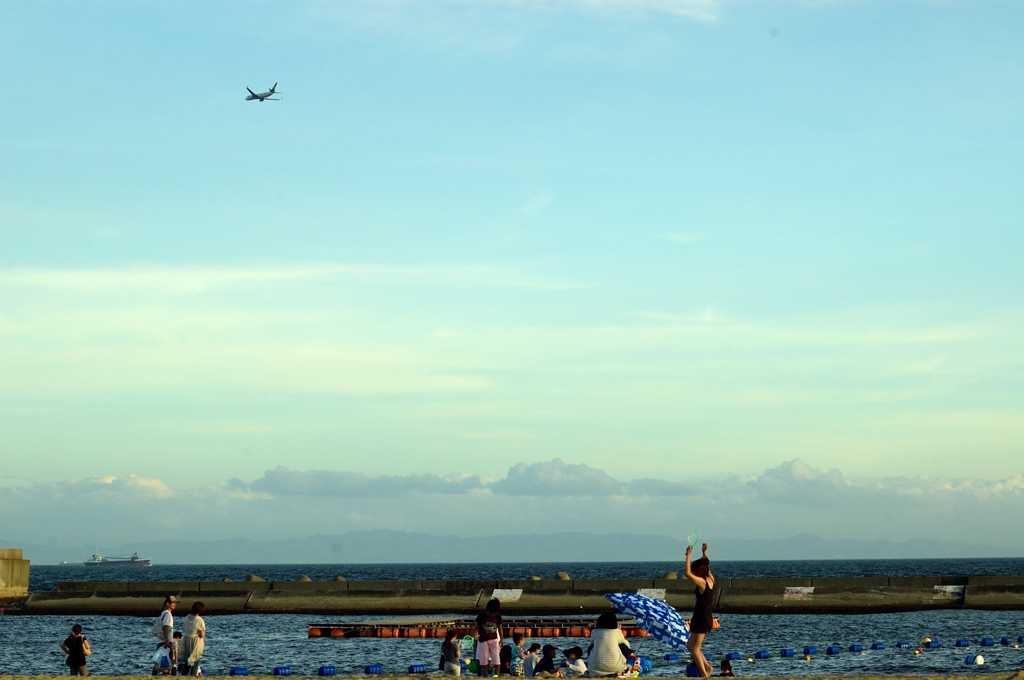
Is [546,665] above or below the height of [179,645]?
below

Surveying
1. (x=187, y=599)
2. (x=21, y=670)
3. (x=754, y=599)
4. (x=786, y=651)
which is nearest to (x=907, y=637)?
(x=786, y=651)

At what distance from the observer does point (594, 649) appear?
2395cm

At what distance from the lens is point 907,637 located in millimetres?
56219

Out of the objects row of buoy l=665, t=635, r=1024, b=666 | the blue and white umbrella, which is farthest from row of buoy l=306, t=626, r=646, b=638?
the blue and white umbrella

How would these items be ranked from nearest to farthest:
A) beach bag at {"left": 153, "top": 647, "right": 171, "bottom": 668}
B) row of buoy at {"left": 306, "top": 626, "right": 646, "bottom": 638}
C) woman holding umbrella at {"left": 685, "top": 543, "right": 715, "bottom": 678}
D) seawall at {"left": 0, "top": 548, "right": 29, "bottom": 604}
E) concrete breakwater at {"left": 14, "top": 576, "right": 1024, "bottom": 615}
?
woman holding umbrella at {"left": 685, "top": 543, "right": 715, "bottom": 678}, beach bag at {"left": 153, "top": 647, "right": 171, "bottom": 668}, row of buoy at {"left": 306, "top": 626, "right": 646, "bottom": 638}, concrete breakwater at {"left": 14, "top": 576, "right": 1024, "bottom": 615}, seawall at {"left": 0, "top": 548, "right": 29, "bottom": 604}

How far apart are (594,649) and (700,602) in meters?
2.50

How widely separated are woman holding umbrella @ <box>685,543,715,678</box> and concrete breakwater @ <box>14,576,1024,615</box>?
51664 mm

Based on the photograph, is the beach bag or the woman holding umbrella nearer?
the woman holding umbrella

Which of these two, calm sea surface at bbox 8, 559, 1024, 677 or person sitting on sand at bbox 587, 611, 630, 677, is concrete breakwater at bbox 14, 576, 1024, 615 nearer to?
calm sea surface at bbox 8, 559, 1024, 677

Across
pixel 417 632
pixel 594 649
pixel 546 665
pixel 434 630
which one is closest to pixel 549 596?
pixel 434 630

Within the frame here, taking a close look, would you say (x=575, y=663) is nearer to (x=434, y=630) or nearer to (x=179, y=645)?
(x=179, y=645)

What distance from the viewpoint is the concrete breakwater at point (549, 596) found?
76.9m

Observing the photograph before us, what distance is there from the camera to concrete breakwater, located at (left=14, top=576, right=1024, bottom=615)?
3029 inches

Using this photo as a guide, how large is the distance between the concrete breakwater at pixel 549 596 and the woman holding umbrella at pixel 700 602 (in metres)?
51.7
